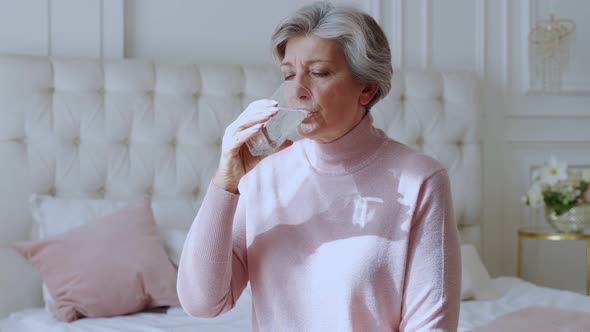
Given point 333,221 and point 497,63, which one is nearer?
point 333,221

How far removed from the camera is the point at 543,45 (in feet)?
11.8

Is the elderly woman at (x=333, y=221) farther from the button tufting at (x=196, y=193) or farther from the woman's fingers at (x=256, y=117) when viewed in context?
the button tufting at (x=196, y=193)

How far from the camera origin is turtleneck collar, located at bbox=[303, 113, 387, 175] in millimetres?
1412

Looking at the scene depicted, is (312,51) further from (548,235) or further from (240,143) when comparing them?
(548,235)

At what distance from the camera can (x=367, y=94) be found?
1.45 meters

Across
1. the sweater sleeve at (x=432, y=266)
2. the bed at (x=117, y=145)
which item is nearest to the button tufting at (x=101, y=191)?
the bed at (x=117, y=145)

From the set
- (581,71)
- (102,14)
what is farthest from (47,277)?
(581,71)

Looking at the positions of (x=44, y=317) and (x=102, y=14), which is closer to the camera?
(x=44, y=317)

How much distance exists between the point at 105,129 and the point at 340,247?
Answer: 70.7 inches

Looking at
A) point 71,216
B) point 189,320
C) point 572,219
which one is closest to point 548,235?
point 572,219

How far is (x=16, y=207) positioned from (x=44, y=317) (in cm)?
53

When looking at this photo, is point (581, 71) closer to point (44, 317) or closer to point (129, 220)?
point (129, 220)

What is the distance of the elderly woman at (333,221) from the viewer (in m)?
1.30

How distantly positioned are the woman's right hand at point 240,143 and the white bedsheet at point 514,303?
132 cm
